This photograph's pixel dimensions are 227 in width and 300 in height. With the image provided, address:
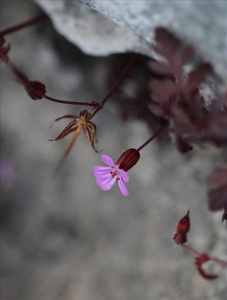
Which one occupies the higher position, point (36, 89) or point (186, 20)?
point (186, 20)

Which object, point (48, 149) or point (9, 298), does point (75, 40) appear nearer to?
point (48, 149)

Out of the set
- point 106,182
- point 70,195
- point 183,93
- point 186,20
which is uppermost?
point 186,20

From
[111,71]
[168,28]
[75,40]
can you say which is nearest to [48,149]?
[111,71]

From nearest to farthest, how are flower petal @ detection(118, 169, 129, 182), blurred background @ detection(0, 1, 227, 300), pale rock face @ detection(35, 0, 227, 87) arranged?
1. pale rock face @ detection(35, 0, 227, 87)
2. flower petal @ detection(118, 169, 129, 182)
3. blurred background @ detection(0, 1, 227, 300)

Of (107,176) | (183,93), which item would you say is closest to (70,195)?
(107,176)

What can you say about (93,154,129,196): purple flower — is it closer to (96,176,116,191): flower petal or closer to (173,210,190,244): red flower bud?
(96,176,116,191): flower petal

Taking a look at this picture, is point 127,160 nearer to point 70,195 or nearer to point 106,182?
point 106,182

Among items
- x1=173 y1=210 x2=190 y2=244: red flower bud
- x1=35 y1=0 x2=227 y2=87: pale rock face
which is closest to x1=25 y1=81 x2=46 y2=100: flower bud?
x1=35 y1=0 x2=227 y2=87: pale rock face

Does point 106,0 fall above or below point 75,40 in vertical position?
above

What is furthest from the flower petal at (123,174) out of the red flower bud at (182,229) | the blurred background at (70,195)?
the blurred background at (70,195)
